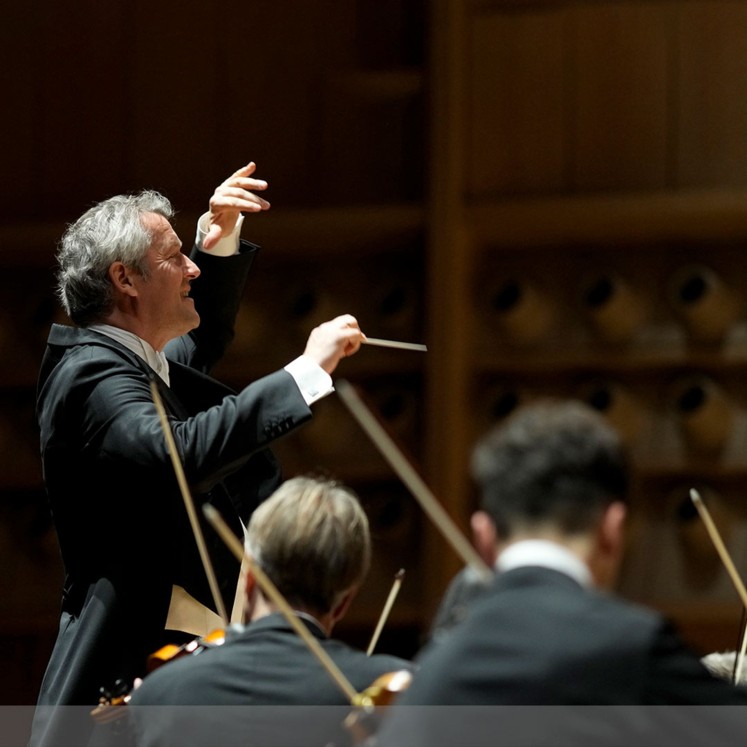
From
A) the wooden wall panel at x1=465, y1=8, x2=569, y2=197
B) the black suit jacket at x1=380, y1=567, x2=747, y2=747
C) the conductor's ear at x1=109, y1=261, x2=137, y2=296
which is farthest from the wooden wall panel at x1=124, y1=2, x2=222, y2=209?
the black suit jacket at x1=380, y1=567, x2=747, y2=747

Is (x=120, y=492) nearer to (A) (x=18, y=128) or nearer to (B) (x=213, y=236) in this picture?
(B) (x=213, y=236)

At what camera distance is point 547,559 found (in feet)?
5.17

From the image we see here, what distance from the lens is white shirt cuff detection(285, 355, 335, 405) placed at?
8.41 ft

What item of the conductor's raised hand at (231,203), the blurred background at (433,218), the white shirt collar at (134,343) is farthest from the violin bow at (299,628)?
the blurred background at (433,218)

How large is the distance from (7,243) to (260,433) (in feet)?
10.4

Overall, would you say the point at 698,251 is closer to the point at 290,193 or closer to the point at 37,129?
the point at 290,193

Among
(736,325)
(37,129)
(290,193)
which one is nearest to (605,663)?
(736,325)

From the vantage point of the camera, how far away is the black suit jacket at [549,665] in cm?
151

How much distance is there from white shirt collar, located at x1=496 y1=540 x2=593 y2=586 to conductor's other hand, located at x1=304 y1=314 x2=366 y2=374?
102 centimetres

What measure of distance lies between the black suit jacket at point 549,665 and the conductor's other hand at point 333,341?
3.41 ft

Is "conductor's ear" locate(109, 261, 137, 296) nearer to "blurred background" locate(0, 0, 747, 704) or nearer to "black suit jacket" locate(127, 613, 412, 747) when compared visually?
"black suit jacket" locate(127, 613, 412, 747)

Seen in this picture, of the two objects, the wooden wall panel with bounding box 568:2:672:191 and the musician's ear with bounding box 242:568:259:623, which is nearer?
the musician's ear with bounding box 242:568:259:623

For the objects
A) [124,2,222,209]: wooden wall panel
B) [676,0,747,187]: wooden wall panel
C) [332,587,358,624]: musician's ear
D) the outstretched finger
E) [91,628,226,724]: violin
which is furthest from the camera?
[124,2,222,209]: wooden wall panel

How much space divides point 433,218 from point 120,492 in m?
2.70
